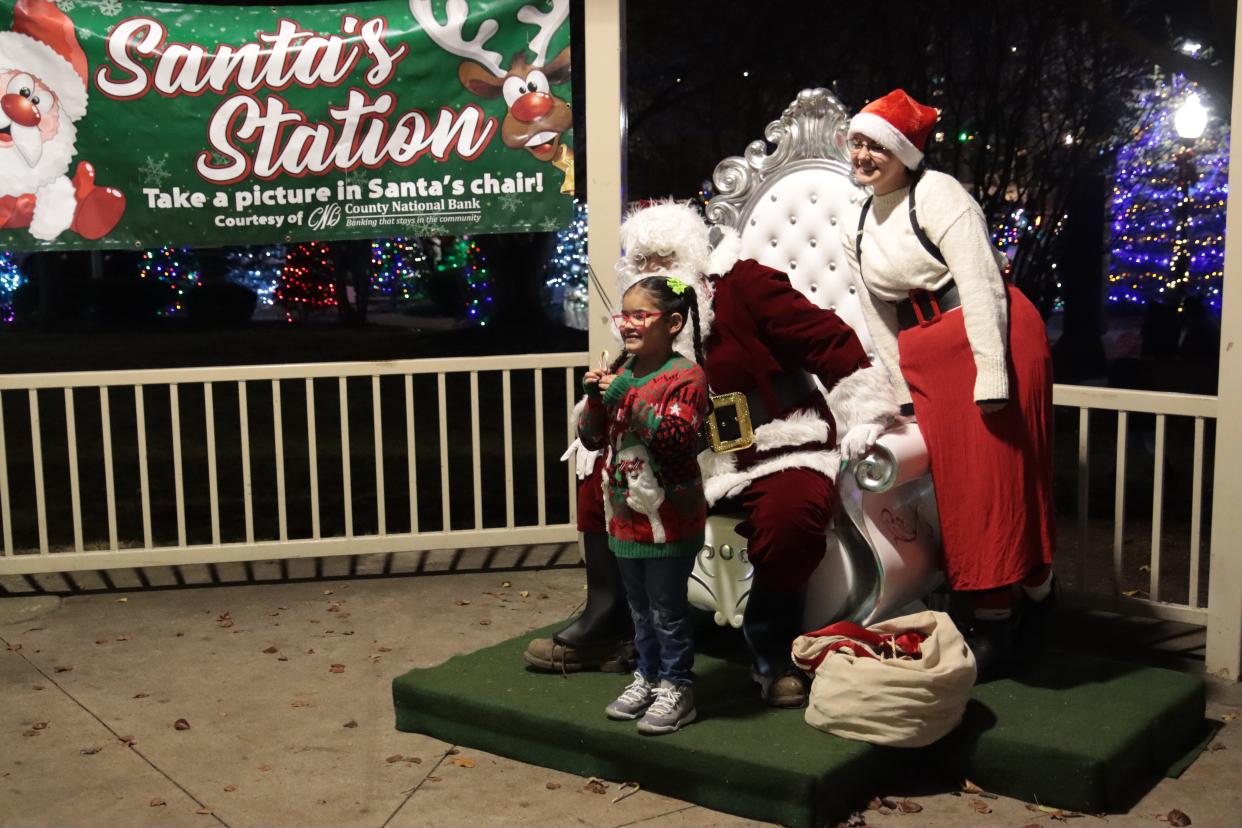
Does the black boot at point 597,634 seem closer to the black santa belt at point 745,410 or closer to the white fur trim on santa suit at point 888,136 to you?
the black santa belt at point 745,410

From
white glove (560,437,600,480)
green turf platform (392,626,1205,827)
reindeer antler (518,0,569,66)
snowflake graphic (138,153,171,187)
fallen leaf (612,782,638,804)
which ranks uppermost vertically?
reindeer antler (518,0,569,66)

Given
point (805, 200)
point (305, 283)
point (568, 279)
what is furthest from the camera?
point (305, 283)

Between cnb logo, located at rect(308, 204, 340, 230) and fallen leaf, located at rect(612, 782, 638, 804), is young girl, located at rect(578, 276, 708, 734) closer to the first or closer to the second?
fallen leaf, located at rect(612, 782, 638, 804)

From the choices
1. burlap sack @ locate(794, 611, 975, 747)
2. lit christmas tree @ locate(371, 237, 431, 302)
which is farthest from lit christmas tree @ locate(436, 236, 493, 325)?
burlap sack @ locate(794, 611, 975, 747)

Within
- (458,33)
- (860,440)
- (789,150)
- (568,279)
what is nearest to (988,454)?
(860,440)

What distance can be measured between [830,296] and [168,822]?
8.46 ft

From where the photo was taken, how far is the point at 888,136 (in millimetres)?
3809

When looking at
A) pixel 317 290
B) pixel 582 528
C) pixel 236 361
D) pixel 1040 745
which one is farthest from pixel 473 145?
pixel 317 290

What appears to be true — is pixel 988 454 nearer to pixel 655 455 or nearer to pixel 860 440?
pixel 860 440

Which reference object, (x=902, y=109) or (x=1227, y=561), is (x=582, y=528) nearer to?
(x=902, y=109)

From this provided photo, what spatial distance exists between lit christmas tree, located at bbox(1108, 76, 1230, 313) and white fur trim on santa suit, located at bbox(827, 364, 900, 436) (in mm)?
11309

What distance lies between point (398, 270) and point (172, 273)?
4042 mm

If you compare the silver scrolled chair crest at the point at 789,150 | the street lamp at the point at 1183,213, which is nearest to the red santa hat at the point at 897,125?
the silver scrolled chair crest at the point at 789,150

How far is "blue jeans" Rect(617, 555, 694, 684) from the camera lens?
11.2 ft
